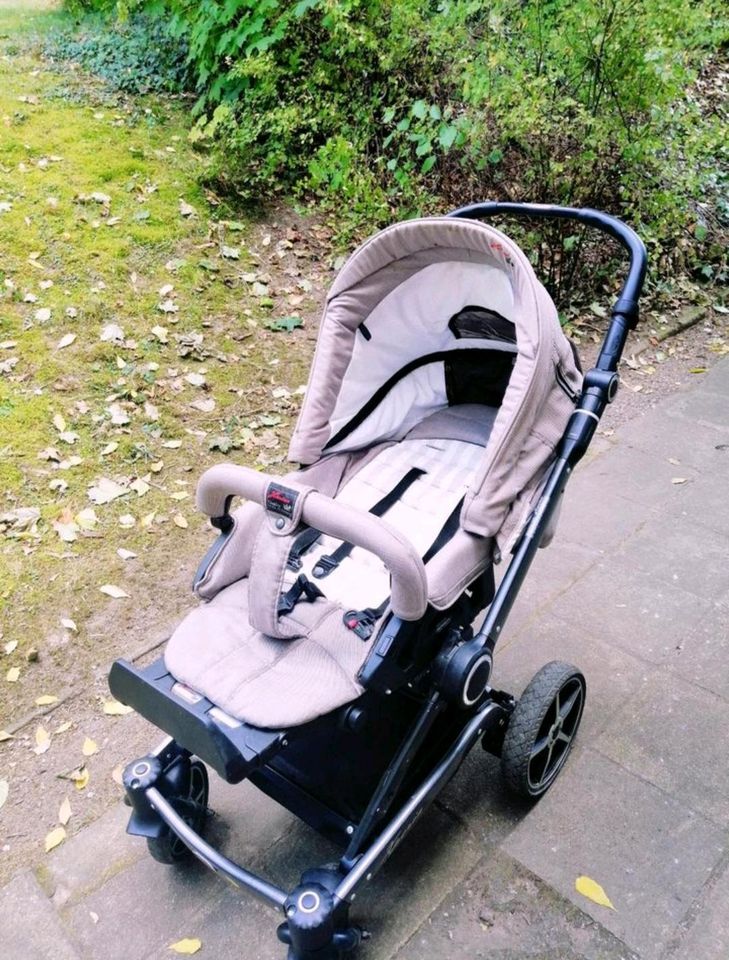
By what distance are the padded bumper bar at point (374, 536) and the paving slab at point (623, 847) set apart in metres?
1.06

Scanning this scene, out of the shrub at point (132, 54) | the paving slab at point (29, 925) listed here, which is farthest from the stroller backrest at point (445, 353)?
the shrub at point (132, 54)

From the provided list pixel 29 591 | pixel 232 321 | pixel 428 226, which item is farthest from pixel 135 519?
pixel 428 226

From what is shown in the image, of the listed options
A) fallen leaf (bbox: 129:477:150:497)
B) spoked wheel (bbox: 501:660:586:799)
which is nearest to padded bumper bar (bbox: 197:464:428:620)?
spoked wheel (bbox: 501:660:586:799)

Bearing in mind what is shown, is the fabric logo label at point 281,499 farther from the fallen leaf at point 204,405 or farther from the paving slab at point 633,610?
the fallen leaf at point 204,405

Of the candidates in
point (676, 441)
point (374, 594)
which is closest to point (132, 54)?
point (676, 441)

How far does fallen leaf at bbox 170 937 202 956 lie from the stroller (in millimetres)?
238

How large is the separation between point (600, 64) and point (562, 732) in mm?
3894

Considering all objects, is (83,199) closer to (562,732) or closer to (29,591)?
(29,591)

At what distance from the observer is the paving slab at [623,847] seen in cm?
241

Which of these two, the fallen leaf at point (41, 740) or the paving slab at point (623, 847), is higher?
the paving slab at point (623, 847)

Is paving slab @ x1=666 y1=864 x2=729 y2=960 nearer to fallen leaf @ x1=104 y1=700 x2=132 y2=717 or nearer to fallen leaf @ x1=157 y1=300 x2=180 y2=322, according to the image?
fallen leaf @ x1=104 y1=700 x2=132 y2=717

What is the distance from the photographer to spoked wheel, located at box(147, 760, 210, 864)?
8.08 ft

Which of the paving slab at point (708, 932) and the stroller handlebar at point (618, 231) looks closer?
the paving slab at point (708, 932)

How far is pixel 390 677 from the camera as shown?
216cm
